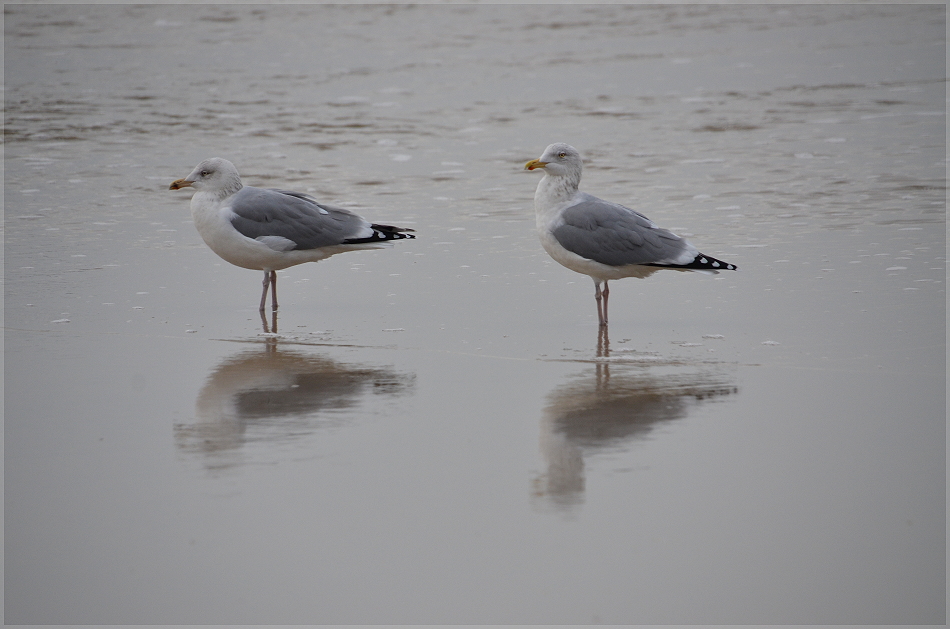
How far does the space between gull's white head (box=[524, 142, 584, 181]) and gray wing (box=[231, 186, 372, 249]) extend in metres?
1.17

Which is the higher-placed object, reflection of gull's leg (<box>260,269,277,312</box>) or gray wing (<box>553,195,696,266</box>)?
gray wing (<box>553,195,696,266</box>)

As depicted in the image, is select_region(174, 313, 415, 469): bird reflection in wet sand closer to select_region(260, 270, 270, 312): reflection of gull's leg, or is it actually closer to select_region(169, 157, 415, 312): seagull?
select_region(260, 270, 270, 312): reflection of gull's leg

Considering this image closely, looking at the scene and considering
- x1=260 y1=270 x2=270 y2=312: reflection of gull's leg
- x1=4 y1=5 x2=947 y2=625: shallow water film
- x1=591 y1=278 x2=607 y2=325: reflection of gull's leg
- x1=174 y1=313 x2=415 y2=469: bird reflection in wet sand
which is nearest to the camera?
x1=4 y1=5 x2=947 y2=625: shallow water film

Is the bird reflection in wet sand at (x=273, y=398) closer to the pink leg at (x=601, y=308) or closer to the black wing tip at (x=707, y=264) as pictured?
the pink leg at (x=601, y=308)

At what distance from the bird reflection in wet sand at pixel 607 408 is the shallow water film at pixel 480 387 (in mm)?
20

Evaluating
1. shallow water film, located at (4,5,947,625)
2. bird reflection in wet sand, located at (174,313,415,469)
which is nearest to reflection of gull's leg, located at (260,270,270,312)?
shallow water film, located at (4,5,947,625)

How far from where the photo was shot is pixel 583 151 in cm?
1255

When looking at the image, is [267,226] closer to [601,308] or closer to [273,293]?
[273,293]

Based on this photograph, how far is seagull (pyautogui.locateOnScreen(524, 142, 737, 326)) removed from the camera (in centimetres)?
673

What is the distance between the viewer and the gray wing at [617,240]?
674 cm

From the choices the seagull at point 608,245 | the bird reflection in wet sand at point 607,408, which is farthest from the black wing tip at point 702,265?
the bird reflection in wet sand at point 607,408

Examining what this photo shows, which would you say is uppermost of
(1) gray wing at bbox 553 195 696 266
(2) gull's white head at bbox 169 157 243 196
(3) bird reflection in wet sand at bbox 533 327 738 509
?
(2) gull's white head at bbox 169 157 243 196

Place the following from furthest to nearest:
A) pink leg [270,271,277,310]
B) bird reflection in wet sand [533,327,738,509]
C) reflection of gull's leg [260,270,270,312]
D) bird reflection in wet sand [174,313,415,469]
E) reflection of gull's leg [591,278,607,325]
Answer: pink leg [270,271,277,310]
reflection of gull's leg [260,270,270,312]
reflection of gull's leg [591,278,607,325]
bird reflection in wet sand [174,313,415,469]
bird reflection in wet sand [533,327,738,509]

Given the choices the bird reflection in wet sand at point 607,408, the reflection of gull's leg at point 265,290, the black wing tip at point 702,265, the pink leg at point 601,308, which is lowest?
the bird reflection in wet sand at point 607,408
